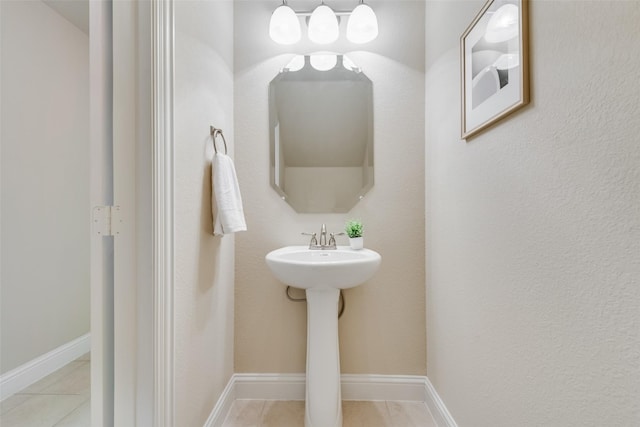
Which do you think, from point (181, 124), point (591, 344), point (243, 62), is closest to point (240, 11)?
point (243, 62)

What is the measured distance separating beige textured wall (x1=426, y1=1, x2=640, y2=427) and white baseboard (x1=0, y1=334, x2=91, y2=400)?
221 centimetres

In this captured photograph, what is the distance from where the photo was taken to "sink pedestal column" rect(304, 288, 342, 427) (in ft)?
4.31

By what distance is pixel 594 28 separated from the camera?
1.94 ft

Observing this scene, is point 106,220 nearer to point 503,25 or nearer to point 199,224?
point 199,224

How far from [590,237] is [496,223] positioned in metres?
0.33

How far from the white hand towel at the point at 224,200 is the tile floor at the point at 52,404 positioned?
3.72 feet

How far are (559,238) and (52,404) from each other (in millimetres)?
2260

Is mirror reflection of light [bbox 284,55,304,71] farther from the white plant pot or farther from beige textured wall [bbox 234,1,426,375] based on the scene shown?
the white plant pot

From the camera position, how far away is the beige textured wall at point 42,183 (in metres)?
1.59

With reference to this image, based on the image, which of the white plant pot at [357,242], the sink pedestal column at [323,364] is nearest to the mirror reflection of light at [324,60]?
the white plant pot at [357,242]

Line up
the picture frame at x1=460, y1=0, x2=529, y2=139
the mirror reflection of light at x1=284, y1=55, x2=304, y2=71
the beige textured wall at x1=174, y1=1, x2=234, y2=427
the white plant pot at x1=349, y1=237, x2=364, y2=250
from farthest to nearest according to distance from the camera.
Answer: the mirror reflection of light at x1=284, y1=55, x2=304, y2=71
the white plant pot at x1=349, y1=237, x2=364, y2=250
the beige textured wall at x1=174, y1=1, x2=234, y2=427
the picture frame at x1=460, y1=0, x2=529, y2=139

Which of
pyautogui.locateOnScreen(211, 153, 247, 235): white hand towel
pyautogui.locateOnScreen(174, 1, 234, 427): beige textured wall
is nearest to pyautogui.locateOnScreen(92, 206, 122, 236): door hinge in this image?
pyautogui.locateOnScreen(174, 1, 234, 427): beige textured wall

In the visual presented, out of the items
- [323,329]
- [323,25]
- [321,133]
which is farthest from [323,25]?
[323,329]

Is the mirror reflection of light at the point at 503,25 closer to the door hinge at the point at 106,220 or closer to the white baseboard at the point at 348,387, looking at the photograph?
A: the door hinge at the point at 106,220
